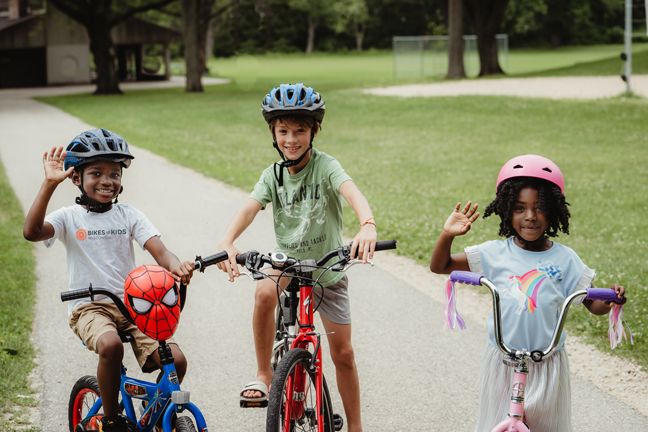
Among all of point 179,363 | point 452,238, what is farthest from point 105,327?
point 452,238

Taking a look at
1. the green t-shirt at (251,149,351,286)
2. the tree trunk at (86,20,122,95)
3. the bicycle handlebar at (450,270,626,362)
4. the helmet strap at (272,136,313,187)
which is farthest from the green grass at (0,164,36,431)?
the tree trunk at (86,20,122,95)

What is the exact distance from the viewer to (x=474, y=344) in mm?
7016

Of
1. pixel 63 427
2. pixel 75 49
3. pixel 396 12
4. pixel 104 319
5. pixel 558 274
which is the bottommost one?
pixel 63 427

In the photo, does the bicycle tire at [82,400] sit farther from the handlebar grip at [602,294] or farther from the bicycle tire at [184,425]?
the handlebar grip at [602,294]

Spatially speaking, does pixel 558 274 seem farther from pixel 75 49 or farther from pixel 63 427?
pixel 75 49

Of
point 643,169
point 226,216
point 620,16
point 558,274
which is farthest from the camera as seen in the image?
point 620,16

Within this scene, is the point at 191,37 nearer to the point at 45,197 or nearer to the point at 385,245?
the point at 45,197

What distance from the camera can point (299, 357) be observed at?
14.0 ft

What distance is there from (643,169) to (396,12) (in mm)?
83261

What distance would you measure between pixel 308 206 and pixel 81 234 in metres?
1.09

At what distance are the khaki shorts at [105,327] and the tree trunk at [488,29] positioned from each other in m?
43.2

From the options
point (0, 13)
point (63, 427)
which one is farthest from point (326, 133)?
point (0, 13)

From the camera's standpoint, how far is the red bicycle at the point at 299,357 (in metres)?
4.20

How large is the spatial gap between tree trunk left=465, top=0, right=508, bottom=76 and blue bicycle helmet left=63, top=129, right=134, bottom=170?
141ft
